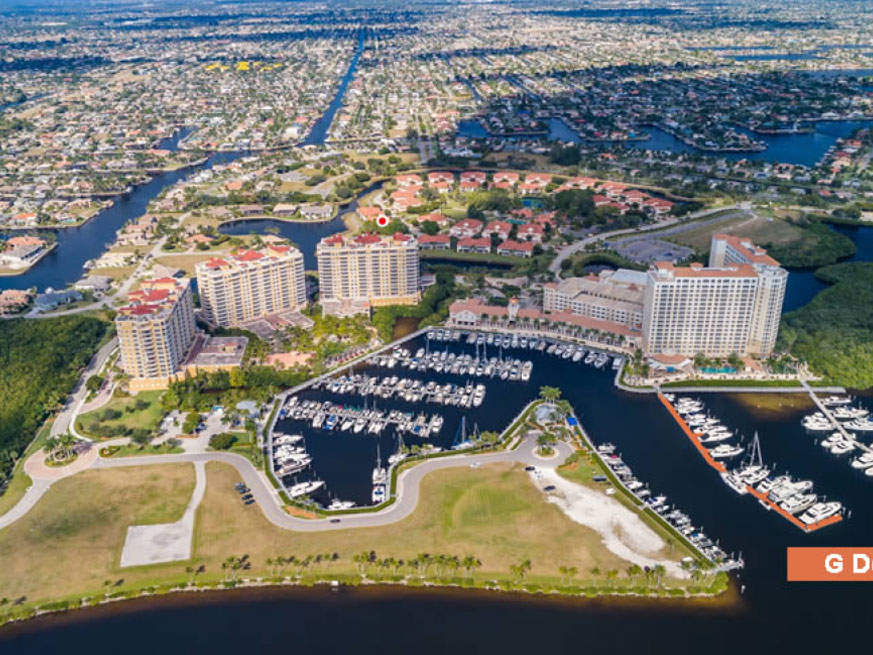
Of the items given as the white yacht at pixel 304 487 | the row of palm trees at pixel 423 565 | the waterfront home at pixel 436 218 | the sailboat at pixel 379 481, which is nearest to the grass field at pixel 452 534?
the row of palm trees at pixel 423 565

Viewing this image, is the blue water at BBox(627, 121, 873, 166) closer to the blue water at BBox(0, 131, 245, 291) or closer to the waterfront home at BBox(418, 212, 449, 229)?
the waterfront home at BBox(418, 212, 449, 229)

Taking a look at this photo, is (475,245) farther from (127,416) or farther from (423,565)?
(423,565)

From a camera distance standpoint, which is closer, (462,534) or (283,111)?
(462,534)

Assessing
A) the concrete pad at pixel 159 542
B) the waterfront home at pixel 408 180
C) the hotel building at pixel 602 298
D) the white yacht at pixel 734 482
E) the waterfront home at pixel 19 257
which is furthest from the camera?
the waterfront home at pixel 408 180

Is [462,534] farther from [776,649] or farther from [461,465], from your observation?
[776,649]

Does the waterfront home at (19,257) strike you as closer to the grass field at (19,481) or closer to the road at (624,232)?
the grass field at (19,481)

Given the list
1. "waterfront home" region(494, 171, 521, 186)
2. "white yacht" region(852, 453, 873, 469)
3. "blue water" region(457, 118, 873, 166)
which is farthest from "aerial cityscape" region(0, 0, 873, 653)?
"blue water" region(457, 118, 873, 166)

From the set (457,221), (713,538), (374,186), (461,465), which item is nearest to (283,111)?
(374,186)
